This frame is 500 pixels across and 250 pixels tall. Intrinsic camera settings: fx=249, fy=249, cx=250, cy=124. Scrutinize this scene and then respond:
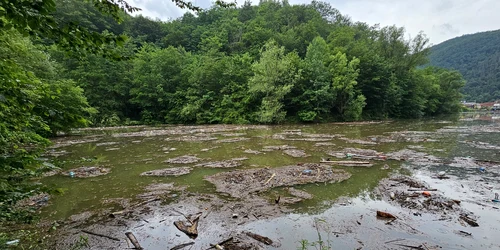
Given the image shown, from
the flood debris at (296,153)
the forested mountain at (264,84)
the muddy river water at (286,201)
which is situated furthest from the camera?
the forested mountain at (264,84)

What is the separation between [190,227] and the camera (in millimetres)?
5703

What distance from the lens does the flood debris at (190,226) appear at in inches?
215

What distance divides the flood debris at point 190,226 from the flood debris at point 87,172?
586 cm

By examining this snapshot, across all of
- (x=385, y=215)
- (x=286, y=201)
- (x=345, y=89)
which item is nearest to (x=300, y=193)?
(x=286, y=201)

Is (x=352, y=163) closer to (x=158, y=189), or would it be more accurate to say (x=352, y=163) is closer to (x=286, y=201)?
(x=286, y=201)

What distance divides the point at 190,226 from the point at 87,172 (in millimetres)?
6865

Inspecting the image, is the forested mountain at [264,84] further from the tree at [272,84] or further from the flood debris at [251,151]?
the flood debris at [251,151]

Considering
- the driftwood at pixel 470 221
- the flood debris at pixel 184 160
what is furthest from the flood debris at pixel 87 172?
the driftwood at pixel 470 221

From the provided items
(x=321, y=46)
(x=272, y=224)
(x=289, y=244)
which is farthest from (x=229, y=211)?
(x=321, y=46)

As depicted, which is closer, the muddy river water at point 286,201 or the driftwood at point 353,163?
the muddy river water at point 286,201

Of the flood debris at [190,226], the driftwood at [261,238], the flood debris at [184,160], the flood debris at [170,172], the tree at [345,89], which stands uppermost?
the tree at [345,89]

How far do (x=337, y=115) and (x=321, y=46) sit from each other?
11859 mm

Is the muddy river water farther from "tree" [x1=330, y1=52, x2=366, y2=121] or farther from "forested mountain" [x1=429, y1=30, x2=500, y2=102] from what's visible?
"forested mountain" [x1=429, y1=30, x2=500, y2=102]

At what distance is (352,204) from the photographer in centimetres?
700
